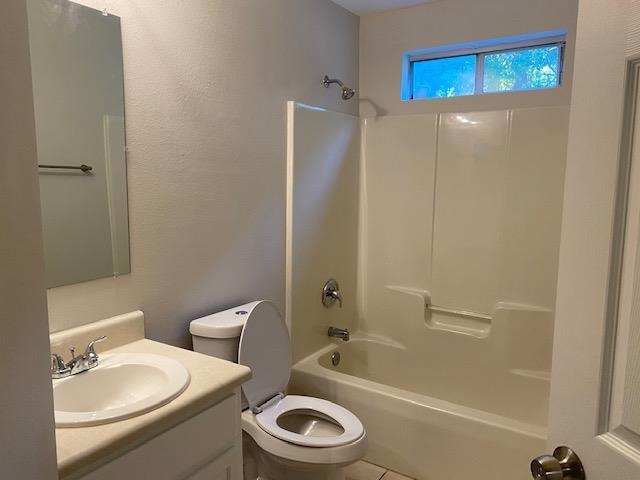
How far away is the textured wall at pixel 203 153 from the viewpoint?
5.58ft

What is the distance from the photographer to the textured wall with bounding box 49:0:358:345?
170 centimetres

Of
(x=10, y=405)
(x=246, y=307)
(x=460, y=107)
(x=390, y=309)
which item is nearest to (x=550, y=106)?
(x=460, y=107)

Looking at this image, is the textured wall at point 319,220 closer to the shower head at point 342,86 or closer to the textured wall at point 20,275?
the shower head at point 342,86

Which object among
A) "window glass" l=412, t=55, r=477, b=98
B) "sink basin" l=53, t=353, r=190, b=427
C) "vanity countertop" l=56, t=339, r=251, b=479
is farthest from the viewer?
"window glass" l=412, t=55, r=477, b=98

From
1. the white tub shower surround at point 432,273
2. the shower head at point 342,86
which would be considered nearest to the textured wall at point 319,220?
the white tub shower surround at point 432,273

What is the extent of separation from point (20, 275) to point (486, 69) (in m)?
2.69

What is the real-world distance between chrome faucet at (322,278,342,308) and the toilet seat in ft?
2.60

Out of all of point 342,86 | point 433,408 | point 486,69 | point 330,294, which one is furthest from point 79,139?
point 486,69

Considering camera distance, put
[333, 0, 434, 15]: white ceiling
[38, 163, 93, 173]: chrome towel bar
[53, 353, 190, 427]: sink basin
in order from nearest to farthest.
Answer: [53, 353, 190, 427]: sink basin < [38, 163, 93, 173]: chrome towel bar < [333, 0, 434, 15]: white ceiling

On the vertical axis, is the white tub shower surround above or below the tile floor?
above

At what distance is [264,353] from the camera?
1987 millimetres

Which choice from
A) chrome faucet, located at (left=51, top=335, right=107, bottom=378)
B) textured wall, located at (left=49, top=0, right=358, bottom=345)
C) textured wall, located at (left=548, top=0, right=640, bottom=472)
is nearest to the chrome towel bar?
textured wall, located at (left=49, top=0, right=358, bottom=345)

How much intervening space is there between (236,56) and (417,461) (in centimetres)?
200

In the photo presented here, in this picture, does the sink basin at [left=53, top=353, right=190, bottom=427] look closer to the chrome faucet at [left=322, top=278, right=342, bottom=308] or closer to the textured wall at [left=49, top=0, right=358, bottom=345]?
the textured wall at [left=49, top=0, right=358, bottom=345]
